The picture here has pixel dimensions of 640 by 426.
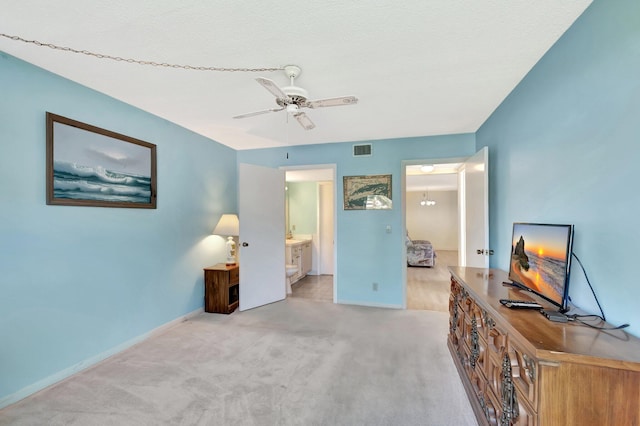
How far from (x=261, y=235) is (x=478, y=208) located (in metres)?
2.79

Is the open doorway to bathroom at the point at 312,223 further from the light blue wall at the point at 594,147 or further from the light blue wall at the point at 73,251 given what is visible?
the light blue wall at the point at 594,147

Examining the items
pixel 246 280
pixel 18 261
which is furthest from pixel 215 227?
pixel 18 261

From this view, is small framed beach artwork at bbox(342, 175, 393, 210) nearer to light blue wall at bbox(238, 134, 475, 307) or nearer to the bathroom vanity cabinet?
light blue wall at bbox(238, 134, 475, 307)

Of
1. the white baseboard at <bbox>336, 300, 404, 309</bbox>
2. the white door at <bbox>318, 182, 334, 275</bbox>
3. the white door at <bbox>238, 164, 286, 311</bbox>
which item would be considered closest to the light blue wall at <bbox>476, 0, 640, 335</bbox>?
the white baseboard at <bbox>336, 300, 404, 309</bbox>

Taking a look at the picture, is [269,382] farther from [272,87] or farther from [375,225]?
[375,225]

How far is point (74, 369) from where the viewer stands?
2.22m

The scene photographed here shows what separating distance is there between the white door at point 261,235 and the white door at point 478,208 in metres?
2.59

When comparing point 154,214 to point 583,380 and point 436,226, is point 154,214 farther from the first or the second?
point 436,226

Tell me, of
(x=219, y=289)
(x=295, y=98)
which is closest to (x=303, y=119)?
(x=295, y=98)

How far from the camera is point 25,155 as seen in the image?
1.97m

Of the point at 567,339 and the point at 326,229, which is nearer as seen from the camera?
the point at 567,339

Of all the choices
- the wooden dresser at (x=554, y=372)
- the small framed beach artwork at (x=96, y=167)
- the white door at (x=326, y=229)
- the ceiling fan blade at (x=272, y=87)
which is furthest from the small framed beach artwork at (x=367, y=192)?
the small framed beach artwork at (x=96, y=167)

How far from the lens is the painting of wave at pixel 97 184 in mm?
2176

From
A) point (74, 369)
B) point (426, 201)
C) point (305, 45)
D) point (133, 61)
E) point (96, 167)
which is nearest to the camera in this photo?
point (305, 45)
